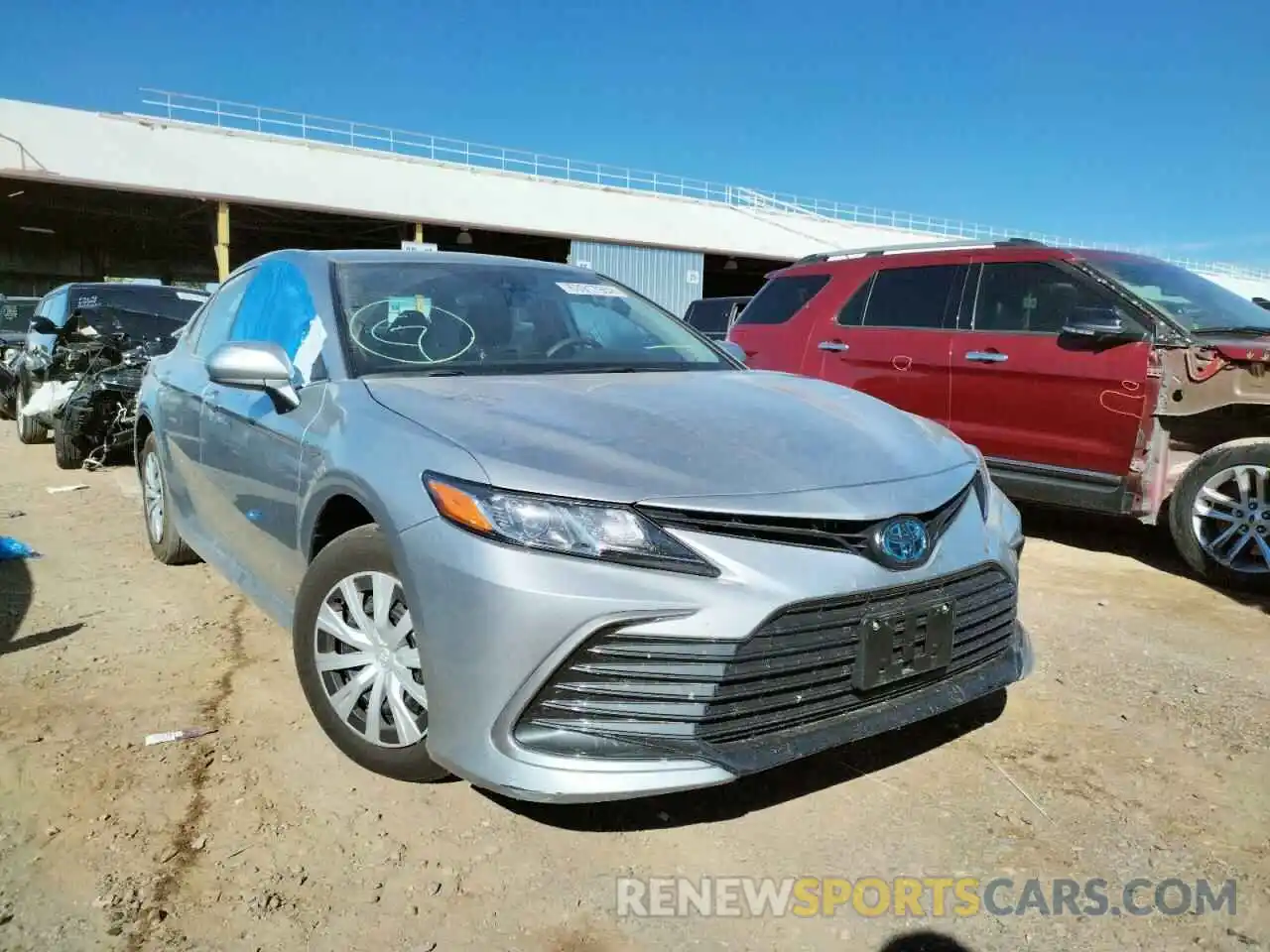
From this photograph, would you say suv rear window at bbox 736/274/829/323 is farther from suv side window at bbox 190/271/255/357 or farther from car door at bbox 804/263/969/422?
suv side window at bbox 190/271/255/357

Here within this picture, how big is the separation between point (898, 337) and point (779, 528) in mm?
4175

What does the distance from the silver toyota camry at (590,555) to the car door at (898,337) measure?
2745mm

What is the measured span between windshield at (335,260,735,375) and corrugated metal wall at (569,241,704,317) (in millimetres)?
24428

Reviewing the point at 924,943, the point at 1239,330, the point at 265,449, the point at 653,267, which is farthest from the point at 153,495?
the point at 653,267

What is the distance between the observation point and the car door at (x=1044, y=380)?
476 centimetres

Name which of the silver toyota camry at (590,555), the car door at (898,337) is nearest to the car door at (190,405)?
the silver toyota camry at (590,555)

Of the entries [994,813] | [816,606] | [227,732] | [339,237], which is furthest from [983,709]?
[339,237]

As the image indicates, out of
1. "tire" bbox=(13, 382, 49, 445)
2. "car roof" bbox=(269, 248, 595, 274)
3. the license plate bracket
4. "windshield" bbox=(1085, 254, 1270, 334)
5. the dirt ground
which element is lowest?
"tire" bbox=(13, 382, 49, 445)

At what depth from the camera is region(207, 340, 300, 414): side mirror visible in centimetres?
282

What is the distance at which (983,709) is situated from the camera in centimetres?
308

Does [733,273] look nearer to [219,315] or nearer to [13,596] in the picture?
[219,315]

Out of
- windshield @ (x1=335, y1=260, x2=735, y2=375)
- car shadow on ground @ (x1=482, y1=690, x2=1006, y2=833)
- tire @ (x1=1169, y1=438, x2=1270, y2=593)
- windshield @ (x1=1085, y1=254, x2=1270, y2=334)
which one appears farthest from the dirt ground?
windshield @ (x1=1085, y1=254, x2=1270, y2=334)

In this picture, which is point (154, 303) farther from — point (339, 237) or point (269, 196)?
point (339, 237)

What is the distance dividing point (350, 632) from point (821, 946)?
1406 mm
